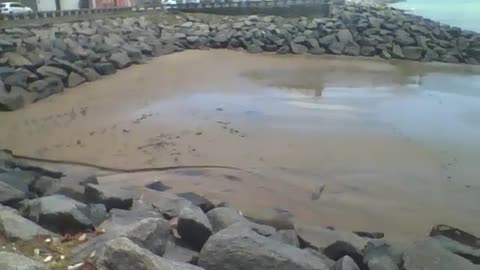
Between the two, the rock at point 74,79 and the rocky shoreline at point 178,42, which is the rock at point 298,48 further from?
the rock at point 74,79

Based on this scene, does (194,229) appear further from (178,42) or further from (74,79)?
(178,42)

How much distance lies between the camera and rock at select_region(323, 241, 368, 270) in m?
4.29

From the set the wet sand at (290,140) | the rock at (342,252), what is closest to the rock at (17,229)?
the rock at (342,252)

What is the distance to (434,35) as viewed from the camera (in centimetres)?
2333

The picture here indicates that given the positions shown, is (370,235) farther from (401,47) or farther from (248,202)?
(401,47)

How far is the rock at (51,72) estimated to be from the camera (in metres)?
12.0

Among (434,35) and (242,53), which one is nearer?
(242,53)

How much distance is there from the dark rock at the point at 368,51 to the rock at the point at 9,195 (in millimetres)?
18046

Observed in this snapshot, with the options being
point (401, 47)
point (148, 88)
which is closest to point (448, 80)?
point (401, 47)

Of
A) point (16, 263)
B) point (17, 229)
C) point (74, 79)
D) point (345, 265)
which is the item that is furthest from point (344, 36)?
point (16, 263)

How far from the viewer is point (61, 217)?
4094 millimetres

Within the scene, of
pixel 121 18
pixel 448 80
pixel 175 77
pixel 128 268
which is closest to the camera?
pixel 128 268

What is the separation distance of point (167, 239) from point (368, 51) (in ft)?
61.1

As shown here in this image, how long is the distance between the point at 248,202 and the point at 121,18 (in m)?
18.1
